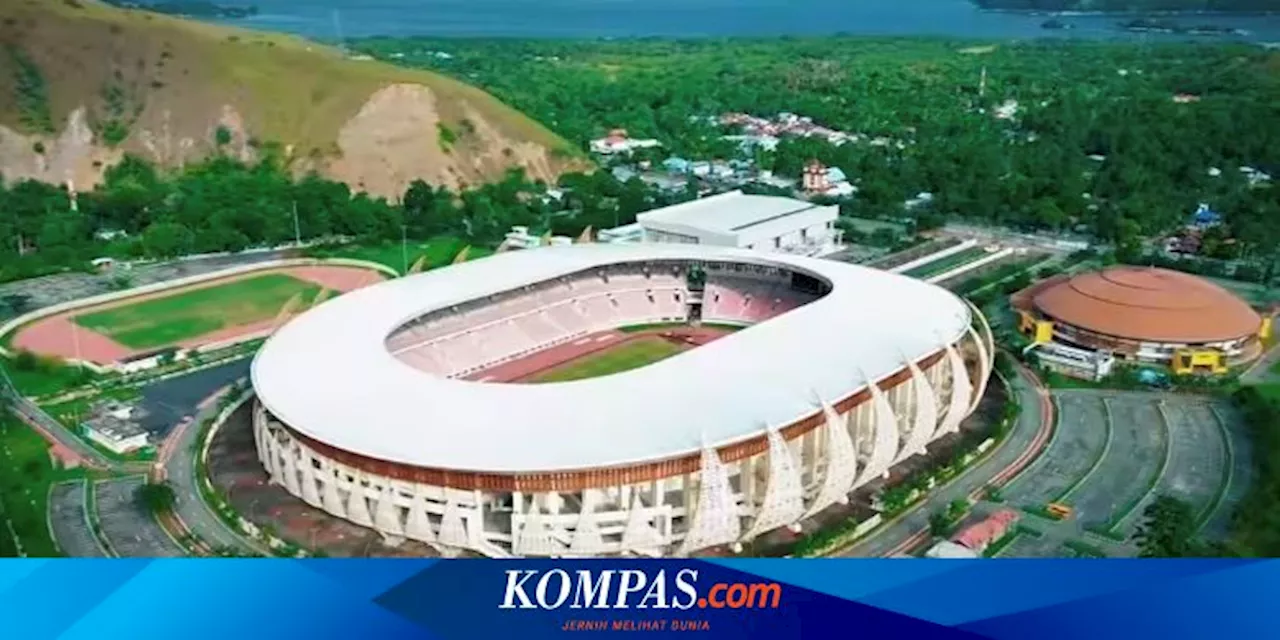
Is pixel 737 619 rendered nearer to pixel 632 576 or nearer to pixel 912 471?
pixel 632 576

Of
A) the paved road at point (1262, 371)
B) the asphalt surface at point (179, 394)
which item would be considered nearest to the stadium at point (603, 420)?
the asphalt surface at point (179, 394)

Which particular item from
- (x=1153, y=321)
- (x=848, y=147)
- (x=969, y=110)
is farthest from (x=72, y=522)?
(x=969, y=110)

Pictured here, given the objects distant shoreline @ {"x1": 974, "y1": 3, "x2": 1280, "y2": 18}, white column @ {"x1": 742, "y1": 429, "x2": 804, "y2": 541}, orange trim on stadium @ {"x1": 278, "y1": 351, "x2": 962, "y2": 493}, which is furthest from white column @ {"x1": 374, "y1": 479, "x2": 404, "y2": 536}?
distant shoreline @ {"x1": 974, "y1": 3, "x2": 1280, "y2": 18}

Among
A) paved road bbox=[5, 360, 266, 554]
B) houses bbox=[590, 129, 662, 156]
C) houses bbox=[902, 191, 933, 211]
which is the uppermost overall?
houses bbox=[590, 129, 662, 156]

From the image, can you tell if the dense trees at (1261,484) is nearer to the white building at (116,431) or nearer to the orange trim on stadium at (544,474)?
the orange trim on stadium at (544,474)

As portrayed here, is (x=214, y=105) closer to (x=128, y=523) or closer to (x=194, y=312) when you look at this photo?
(x=194, y=312)

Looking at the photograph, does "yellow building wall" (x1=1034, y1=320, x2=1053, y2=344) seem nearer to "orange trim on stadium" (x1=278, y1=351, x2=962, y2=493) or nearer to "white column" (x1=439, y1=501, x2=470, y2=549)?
"orange trim on stadium" (x1=278, y1=351, x2=962, y2=493)
